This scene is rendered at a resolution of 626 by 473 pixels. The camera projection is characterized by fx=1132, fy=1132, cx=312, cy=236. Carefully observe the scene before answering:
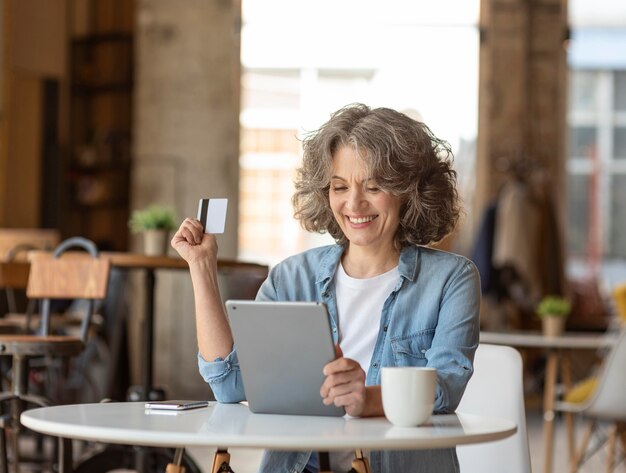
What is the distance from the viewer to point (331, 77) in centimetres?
1109

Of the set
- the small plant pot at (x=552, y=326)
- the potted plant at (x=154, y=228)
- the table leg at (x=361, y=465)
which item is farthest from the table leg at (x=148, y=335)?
the table leg at (x=361, y=465)

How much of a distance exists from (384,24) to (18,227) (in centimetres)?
379

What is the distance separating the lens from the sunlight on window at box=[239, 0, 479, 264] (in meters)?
10.2

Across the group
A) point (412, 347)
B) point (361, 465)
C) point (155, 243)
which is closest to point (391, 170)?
point (412, 347)

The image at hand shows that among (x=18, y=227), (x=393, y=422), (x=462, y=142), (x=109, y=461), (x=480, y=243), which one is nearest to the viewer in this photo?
(x=393, y=422)

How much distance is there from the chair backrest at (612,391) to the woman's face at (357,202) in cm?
293

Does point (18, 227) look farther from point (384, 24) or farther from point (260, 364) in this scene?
point (260, 364)

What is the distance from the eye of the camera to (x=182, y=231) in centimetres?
201

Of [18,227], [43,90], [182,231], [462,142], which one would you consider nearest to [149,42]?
[43,90]

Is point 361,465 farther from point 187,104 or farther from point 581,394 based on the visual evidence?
point 187,104

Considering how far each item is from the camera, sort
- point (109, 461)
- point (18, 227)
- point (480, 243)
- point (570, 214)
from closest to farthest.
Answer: point (109, 461), point (480, 243), point (18, 227), point (570, 214)

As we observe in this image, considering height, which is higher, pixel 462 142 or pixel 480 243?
pixel 462 142

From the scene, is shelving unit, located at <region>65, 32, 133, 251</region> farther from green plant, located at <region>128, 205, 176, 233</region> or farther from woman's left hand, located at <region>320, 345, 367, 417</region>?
woman's left hand, located at <region>320, 345, 367, 417</region>

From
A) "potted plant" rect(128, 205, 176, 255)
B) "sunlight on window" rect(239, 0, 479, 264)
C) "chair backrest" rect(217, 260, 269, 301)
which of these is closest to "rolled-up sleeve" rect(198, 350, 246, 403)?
"chair backrest" rect(217, 260, 269, 301)
